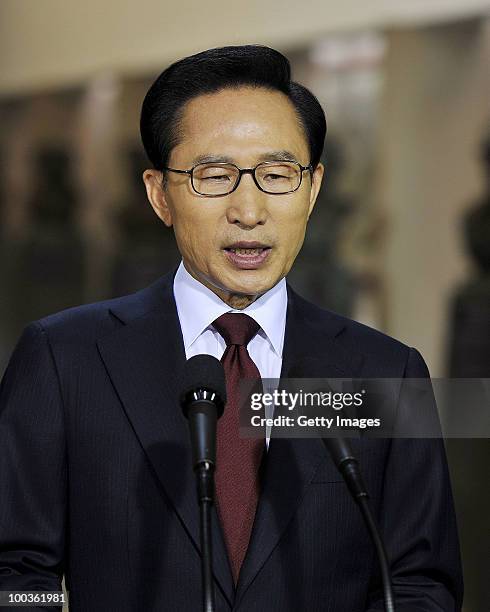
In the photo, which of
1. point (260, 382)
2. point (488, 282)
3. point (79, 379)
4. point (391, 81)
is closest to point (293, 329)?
point (260, 382)

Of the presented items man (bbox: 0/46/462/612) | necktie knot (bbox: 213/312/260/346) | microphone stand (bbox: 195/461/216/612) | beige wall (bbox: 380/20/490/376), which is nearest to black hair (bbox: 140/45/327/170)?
man (bbox: 0/46/462/612)

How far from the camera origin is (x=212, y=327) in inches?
60.0

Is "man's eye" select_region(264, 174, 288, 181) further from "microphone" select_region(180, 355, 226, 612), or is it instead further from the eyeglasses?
"microphone" select_region(180, 355, 226, 612)

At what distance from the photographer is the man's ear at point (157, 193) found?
5.13 ft

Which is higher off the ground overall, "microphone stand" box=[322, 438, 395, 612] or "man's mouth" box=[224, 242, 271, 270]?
"man's mouth" box=[224, 242, 271, 270]

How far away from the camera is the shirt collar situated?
4.99ft

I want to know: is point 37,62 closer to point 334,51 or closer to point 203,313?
point 334,51

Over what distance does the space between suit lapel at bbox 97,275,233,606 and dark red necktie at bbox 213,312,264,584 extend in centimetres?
3

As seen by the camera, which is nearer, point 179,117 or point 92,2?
point 179,117

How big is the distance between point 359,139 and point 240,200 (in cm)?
492

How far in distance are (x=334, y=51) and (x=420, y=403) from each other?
4.89 m

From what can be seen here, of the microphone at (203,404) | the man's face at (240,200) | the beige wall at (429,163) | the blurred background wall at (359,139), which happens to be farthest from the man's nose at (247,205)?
the beige wall at (429,163)

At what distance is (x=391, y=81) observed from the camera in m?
6.10

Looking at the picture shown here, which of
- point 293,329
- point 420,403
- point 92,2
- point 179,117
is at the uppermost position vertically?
point 92,2
